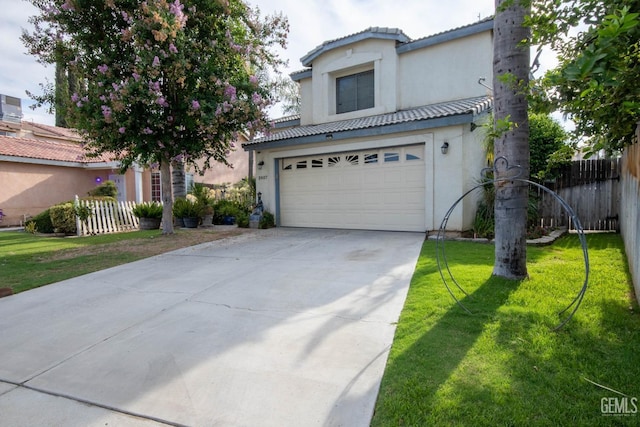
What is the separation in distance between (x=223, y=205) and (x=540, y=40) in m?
12.1

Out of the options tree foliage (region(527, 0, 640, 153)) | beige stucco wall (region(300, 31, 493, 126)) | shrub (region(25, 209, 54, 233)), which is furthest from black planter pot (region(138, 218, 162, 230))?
tree foliage (region(527, 0, 640, 153))

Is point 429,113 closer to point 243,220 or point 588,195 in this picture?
point 588,195

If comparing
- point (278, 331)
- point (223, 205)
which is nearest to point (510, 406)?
point (278, 331)

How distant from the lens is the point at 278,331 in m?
3.29

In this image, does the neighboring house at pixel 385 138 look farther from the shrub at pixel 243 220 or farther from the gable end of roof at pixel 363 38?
the shrub at pixel 243 220

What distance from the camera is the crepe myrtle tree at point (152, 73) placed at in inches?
304

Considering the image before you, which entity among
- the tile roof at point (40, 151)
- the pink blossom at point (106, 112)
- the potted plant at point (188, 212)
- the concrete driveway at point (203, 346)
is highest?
the tile roof at point (40, 151)

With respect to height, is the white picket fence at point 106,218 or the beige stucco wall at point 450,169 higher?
the beige stucco wall at point 450,169

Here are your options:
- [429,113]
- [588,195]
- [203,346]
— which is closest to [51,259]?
[203,346]

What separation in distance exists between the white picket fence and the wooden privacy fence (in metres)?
13.2

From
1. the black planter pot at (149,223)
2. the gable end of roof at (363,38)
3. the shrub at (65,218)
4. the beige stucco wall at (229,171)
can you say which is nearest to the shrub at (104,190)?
the shrub at (65,218)

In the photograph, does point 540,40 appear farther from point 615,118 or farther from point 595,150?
point 595,150

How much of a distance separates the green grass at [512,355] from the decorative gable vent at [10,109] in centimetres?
2655

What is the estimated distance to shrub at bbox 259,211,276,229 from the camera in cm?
1136
